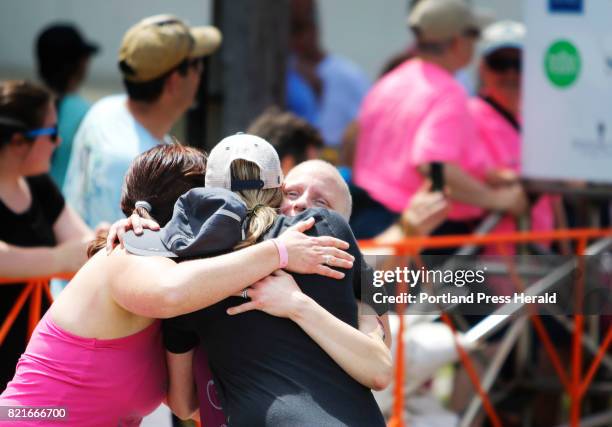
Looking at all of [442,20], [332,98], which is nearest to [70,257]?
[442,20]

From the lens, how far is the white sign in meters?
4.91

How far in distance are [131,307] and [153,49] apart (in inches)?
67.9

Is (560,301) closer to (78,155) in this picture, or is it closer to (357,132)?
(357,132)

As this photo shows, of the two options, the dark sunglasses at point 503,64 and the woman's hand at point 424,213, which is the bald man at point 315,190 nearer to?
the woman's hand at point 424,213

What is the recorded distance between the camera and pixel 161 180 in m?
2.65

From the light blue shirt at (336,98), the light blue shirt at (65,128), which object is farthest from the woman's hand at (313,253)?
the light blue shirt at (336,98)

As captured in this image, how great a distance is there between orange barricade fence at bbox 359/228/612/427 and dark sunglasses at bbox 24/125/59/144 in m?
1.17

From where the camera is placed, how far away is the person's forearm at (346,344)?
2408mm

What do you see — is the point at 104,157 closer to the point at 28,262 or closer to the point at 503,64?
the point at 28,262

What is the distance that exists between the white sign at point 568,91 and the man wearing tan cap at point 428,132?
0.25 m

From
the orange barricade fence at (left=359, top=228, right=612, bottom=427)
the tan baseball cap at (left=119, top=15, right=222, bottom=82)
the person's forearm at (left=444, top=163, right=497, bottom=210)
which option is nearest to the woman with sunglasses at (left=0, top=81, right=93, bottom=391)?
the tan baseball cap at (left=119, top=15, right=222, bottom=82)

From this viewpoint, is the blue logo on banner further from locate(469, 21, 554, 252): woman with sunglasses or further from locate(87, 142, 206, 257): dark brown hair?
locate(87, 142, 206, 257): dark brown hair

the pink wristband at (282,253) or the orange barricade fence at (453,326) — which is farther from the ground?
the pink wristband at (282,253)

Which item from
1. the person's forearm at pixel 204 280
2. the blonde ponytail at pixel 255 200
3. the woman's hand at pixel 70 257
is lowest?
the woman's hand at pixel 70 257
